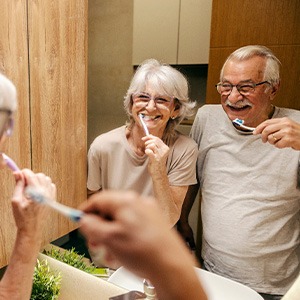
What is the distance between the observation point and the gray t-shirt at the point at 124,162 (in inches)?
32.1

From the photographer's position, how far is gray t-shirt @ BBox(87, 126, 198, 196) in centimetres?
82

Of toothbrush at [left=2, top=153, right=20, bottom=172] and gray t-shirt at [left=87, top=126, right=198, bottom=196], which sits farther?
gray t-shirt at [left=87, top=126, right=198, bottom=196]

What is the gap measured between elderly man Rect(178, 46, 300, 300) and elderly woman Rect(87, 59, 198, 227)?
0.06m

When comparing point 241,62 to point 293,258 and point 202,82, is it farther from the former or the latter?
point 293,258

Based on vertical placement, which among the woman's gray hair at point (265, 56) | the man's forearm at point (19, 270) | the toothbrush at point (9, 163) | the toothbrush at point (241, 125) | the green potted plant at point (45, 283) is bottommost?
the green potted plant at point (45, 283)

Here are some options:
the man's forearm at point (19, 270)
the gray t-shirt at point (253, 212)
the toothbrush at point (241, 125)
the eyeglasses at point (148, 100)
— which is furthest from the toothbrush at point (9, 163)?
the toothbrush at point (241, 125)

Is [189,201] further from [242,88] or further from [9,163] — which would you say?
[9,163]

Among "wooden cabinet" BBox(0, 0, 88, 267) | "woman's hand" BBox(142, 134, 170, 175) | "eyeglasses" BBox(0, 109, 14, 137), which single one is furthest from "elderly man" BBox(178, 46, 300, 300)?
"eyeglasses" BBox(0, 109, 14, 137)

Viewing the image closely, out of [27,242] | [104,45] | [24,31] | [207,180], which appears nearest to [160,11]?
[104,45]

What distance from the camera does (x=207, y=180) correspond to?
2.72 feet

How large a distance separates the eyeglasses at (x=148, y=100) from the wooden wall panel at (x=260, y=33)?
124 millimetres

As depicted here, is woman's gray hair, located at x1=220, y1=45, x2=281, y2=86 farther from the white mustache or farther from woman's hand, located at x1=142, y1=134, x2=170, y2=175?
woman's hand, located at x1=142, y1=134, x2=170, y2=175

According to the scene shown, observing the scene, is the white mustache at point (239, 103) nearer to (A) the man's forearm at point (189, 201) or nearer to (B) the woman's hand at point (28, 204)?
(A) the man's forearm at point (189, 201)

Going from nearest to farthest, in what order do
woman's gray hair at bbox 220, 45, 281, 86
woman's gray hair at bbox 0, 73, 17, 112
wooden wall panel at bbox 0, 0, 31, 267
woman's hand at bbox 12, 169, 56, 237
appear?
1. woman's gray hair at bbox 0, 73, 17, 112
2. woman's hand at bbox 12, 169, 56, 237
3. wooden wall panel at bbox 0, 0, 31, 267
4. woman's gray hair at bbox 220, 45, 281, 86
